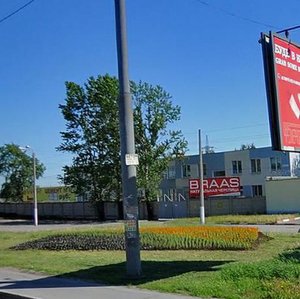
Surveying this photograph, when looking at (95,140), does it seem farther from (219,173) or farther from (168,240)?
(168,240)

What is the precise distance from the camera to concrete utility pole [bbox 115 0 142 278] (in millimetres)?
11266

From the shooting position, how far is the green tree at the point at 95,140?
2042 inches

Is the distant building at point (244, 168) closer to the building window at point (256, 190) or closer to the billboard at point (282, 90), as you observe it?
the building window at point (256, 190)

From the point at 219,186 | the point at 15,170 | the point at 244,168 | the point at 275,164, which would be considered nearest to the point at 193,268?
the point at 219,186

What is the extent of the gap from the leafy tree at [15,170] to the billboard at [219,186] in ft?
131

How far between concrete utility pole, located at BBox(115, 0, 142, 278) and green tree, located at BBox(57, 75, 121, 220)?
130 ft

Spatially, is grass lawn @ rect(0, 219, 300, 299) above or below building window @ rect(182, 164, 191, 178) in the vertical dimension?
below

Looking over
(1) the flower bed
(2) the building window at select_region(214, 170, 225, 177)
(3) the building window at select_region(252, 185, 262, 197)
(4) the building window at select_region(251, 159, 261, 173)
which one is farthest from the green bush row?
(2) the building window at select_region(214, 170, 225, 177)

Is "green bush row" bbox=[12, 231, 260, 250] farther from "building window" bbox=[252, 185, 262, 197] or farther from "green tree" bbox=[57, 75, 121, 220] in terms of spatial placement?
"building window" bbox=[252, 185, 262, 197]

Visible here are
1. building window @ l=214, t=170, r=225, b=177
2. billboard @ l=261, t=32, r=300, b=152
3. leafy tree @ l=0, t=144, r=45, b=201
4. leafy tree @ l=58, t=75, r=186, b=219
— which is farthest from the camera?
leafy tree @ l=0, t=144, r=45, b=201

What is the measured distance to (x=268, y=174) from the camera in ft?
217

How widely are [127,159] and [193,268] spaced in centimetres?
281

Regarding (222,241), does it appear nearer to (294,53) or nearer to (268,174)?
(294,53)

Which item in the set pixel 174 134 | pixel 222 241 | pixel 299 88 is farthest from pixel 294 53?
pixel 174 134
